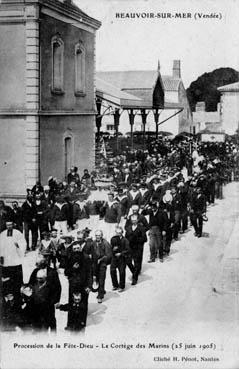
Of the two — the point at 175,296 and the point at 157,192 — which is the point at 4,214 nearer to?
the point at 175,296

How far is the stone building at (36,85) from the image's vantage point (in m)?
16.6

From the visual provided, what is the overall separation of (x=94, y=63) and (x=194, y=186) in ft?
21.9

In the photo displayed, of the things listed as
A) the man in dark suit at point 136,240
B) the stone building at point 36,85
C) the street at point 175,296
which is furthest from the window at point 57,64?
the man in dark suit at point 136,240

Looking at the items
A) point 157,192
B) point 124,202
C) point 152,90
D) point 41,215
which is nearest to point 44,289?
point 41,215

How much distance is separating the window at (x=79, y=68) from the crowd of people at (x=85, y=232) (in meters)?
2.89

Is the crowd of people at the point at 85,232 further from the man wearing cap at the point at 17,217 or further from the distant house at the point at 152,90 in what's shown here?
the distant house at the point at 152,90

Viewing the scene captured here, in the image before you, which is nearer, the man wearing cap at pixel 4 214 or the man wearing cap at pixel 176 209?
the man wearing cap at pixel 4 214

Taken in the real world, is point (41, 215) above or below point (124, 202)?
below

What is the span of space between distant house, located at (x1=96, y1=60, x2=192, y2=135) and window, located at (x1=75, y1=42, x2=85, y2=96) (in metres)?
3.09

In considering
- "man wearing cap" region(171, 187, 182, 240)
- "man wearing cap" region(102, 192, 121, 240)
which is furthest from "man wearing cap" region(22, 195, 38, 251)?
"man wearing cap" region(171, 187, 182, 240)

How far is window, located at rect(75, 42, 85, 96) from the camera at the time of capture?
1969 centimetres

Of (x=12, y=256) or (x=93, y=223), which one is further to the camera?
(x=93, y=223)

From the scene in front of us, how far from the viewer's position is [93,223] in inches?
595

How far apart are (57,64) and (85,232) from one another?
862cm
